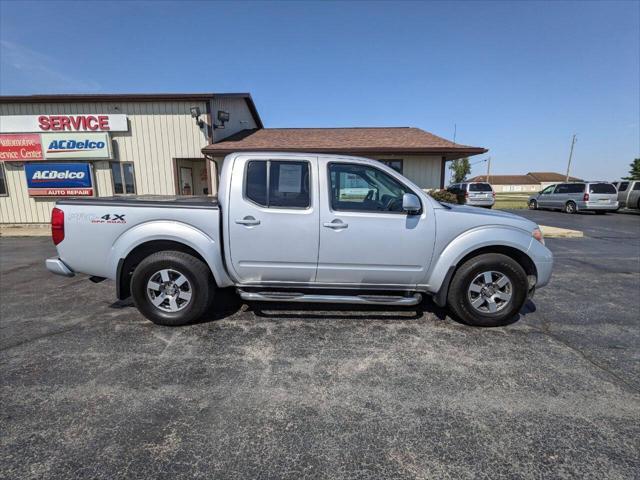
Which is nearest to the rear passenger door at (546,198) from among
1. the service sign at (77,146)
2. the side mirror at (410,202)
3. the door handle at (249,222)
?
the side mirror at (410,202)

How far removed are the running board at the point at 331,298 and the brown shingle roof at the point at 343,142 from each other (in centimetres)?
1019

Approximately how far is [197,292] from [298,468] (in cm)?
234

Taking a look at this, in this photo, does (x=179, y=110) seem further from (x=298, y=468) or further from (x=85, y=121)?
(x=298, y=468)

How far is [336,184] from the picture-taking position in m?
3.75

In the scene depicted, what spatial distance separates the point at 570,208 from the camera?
63.8 feet

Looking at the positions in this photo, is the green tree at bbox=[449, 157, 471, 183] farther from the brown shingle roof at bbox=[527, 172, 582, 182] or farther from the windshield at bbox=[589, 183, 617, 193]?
the brown shingle roof at bbox=[527, 172, 582, 182]

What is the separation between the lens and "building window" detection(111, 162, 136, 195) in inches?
509

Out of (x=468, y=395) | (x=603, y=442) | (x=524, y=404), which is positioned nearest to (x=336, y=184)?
(x=468, y=395)

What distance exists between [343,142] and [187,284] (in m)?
12.3

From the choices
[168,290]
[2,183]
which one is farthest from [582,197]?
[2,183]

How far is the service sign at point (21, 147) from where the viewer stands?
12422 millimetres

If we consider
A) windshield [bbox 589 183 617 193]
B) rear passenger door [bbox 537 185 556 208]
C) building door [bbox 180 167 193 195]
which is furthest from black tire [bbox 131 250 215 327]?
rear passenger door [bbox 537 185 556 208]

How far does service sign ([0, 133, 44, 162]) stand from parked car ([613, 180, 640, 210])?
30.6m

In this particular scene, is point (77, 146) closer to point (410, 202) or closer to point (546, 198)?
point (410, 202)
